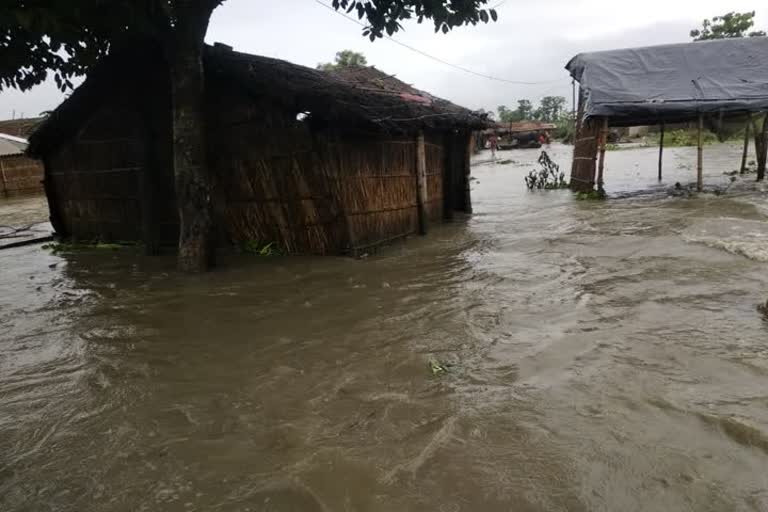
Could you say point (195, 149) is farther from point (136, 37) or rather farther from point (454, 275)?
point (454, 275)

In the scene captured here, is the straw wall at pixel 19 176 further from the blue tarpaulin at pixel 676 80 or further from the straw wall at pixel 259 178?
the blue tarpaulin at pixel 676 80

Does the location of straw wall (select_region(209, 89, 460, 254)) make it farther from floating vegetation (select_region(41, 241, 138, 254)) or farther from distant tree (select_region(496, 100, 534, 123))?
distant tree (select_region(496, 100, 534, 123))

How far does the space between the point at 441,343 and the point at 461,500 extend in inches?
73.9

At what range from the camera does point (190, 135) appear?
21.8 ft

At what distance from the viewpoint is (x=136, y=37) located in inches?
279

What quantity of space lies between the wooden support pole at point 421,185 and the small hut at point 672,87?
5469 mm

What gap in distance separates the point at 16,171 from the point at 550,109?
216 ft

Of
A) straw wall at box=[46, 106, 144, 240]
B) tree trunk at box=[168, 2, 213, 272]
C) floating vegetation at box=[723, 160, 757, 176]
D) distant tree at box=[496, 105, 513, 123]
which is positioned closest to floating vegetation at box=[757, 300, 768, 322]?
tree trunk at box=[168, 2, 213, 272]

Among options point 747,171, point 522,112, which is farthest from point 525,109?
point 747,171

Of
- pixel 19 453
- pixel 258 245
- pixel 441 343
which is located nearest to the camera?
pixel 19 453

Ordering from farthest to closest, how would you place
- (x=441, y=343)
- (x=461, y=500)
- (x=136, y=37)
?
1. (x=136, y=37)
2. (x=441, y=343)
3. (x=461, y=500)

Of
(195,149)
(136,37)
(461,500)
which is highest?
(136,37)

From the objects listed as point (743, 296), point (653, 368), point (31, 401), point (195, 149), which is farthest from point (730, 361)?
point (195, 149)

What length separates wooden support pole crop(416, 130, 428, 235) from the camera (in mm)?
9125
